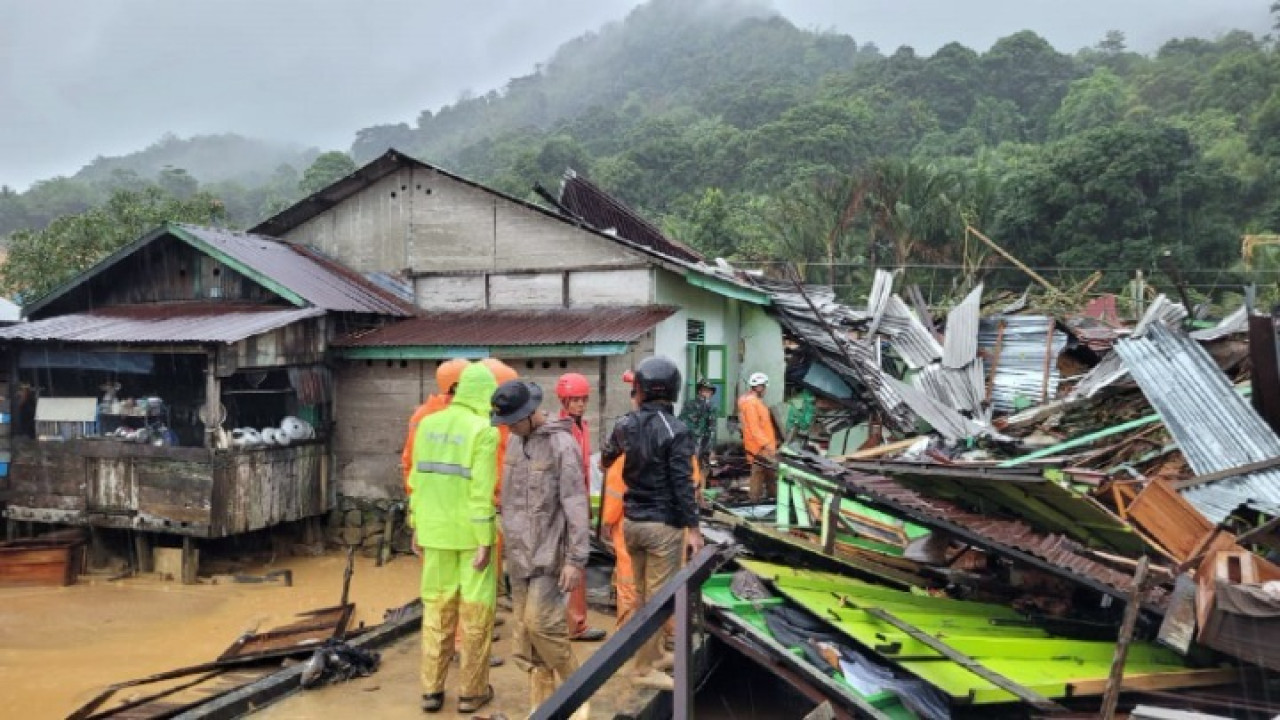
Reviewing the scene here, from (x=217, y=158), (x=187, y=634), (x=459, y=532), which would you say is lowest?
(x=187, y=634)

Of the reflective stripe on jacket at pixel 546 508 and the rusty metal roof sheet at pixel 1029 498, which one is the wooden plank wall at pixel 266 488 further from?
the rusty metal roof sheet at pixel 1029 498

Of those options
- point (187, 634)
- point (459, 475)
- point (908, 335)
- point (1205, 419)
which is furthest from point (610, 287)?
point (459, 475)

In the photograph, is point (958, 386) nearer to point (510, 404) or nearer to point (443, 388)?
point (443, 388)

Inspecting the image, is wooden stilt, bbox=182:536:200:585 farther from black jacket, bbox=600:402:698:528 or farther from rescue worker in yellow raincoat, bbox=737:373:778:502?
black jacket, bbox=600:402:698:528

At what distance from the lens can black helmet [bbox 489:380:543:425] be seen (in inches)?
190

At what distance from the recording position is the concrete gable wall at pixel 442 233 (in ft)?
41.1

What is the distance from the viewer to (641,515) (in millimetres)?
5430

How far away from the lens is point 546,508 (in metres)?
4.88

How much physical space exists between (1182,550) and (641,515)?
12.4ft

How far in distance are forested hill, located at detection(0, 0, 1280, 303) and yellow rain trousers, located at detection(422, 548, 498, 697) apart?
1895cm

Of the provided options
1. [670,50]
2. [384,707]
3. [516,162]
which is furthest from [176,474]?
[670,50]

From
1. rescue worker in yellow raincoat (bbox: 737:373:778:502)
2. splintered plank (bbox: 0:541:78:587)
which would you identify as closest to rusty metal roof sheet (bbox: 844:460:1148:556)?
rescue worker in yellow raincoat (bbox: 737:373:778:502)

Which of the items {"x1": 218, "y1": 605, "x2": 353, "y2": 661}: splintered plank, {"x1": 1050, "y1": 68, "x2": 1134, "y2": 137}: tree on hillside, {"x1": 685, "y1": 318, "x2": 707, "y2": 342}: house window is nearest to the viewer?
{"x1": 218, "y1": 605, "x2": 353, "y2": 661}: splintered plank

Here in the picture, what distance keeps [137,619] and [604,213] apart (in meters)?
10.5
